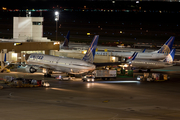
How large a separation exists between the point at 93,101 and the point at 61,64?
21.7m

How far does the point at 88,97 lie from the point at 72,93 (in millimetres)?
3260

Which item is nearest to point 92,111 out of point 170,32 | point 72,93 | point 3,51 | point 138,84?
point 72,93

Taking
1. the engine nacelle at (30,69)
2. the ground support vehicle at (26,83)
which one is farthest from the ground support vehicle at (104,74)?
the engine nacelle at (30,69)

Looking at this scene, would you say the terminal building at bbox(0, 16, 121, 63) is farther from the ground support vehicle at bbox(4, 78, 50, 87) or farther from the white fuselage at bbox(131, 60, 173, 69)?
the ground support vehicle at bbox(4, 78, 50, 87)

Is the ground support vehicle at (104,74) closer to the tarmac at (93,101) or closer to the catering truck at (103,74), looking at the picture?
→ the catering truck at (103,74)

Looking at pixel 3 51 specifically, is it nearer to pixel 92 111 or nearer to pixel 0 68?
pixel 0 68

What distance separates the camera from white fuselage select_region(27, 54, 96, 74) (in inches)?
2164

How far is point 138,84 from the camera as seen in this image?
51906 mm

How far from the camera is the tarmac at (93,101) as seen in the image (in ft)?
96.7

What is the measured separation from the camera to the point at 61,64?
5769 cm

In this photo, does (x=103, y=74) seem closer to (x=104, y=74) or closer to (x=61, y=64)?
(x=104, y=74)

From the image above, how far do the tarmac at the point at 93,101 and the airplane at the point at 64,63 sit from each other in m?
2.89

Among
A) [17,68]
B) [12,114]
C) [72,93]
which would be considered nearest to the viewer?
[12,114]

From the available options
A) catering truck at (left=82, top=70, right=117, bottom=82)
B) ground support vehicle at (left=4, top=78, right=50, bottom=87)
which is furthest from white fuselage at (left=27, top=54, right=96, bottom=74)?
ground support vehicle at (left=4, top=78, right=50, bottom=87)
